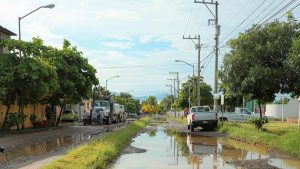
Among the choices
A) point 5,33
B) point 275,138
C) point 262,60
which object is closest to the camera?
point 275,138

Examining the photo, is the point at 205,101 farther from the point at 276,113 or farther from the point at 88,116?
the point at 88,116

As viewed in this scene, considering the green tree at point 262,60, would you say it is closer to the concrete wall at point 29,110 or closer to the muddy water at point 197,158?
the muddy water at point 197,158

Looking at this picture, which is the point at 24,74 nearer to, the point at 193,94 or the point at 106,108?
the point at 106,108

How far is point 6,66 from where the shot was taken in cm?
3036

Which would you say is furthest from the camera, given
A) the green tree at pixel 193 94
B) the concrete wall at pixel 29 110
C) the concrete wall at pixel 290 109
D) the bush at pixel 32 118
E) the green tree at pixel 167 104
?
the green tree at pixel 167 104

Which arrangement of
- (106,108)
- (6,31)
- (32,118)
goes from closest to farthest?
(32,118)
(6,31)
(106,108)

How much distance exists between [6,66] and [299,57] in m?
18.7

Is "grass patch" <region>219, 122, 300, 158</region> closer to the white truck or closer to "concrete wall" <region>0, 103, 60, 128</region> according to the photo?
"concrete wall" <region>0, 103, 60, 128</region>

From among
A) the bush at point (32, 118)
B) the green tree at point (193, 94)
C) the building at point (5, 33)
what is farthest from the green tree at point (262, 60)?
the green tree at point (193, 94)

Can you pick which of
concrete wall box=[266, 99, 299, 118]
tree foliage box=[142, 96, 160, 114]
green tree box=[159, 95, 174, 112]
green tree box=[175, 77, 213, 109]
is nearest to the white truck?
green tree box=[175, 77, 213, 109]

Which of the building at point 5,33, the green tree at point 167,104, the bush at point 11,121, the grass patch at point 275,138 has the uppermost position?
the building at point 5,33

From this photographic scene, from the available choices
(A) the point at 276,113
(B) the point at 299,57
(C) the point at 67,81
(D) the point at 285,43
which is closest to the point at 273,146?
(B) the point at 299,57

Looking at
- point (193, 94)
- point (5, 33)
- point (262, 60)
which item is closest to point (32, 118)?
point (5, 33)

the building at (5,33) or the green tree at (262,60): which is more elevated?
the building at (5,33)
